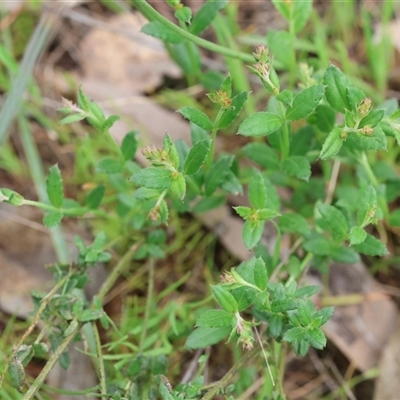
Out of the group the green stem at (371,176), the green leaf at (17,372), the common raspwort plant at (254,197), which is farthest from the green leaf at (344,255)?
the green leaf at (17,372)

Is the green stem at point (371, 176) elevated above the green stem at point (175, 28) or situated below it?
below

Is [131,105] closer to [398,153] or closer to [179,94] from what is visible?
[179,94]

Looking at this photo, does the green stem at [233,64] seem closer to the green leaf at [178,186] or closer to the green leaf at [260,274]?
the green leaf at [178,186]

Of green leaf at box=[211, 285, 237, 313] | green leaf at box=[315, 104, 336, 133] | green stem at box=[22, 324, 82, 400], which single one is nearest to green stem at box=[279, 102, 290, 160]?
green leaf at box=[315, 104, 336, 133]

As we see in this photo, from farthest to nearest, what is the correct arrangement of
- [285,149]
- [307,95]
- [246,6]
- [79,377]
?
[246,6], [79,377], [285,149], [307,95]

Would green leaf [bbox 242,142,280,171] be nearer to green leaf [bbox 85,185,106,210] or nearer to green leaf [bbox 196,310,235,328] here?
green leaf [bbox 85,185,106,210]

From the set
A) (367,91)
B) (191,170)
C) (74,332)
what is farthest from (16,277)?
(367,91)

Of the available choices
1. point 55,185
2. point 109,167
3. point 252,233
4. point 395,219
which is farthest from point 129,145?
point 395,219

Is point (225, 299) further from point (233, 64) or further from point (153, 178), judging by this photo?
point (233, 64)
